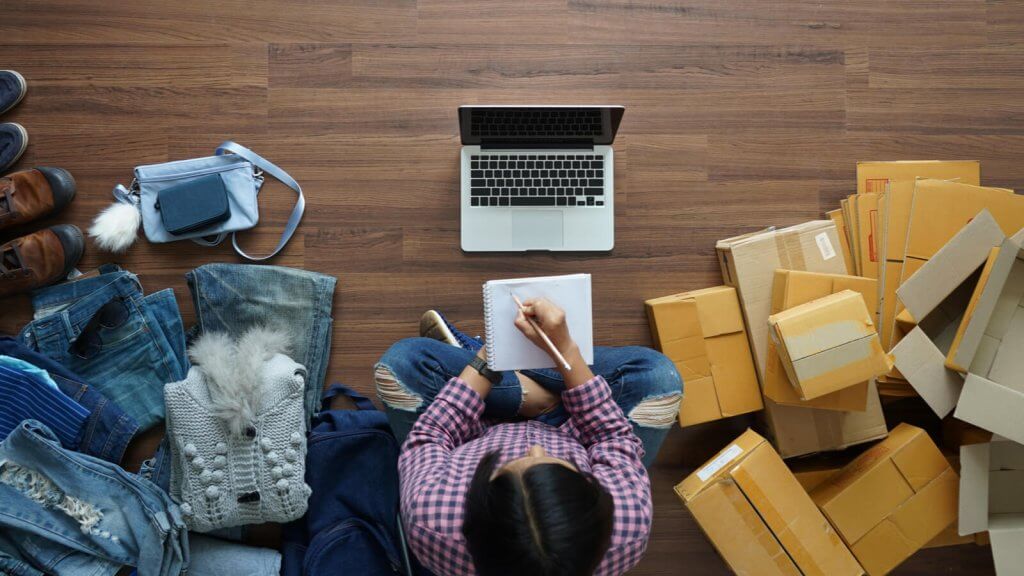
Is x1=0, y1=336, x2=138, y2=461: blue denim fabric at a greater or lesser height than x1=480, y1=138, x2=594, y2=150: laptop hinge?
lesser

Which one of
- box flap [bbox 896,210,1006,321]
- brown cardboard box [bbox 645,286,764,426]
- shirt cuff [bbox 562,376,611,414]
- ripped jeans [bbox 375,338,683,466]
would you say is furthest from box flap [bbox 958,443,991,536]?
shirt cuff [bbox 562,376,611,414]

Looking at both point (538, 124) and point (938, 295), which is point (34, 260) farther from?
point (938, 295)

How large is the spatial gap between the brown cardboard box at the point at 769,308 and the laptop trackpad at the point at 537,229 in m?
0.38

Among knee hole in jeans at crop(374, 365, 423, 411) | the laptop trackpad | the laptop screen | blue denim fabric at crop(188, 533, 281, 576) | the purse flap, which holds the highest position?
the laptop screen

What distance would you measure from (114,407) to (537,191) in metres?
1.03

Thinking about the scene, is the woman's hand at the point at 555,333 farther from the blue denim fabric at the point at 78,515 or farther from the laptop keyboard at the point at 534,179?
the blue denim fabric at the point at 78,515

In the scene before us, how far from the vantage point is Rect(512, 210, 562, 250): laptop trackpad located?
1369 mm

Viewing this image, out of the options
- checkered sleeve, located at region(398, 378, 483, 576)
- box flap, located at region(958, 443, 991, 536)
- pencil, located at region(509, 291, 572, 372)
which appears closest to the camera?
checkered sleeve, located at region(398, 378, 483, 576)

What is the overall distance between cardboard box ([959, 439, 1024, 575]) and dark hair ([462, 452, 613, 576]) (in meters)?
0.82

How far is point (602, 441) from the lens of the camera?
1.07m

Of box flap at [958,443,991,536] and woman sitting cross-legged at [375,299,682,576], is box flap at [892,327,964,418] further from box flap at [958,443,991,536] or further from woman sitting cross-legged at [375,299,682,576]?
woman sitting cross-legged at [375,299,682,576]

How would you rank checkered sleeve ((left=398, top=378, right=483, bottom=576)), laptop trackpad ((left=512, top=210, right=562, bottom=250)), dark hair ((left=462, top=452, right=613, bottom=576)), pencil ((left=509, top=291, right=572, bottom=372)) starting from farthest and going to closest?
laptop trackpad ((left=512, top=210, right=562, bottom=250)), pencil ((left=509, top=291, right=572, bottom=372)), checkered sleeve ((left=398, top=378, right=483, bottom=576)), dark hair ((left=462, top=452, right=613, bottom=576))

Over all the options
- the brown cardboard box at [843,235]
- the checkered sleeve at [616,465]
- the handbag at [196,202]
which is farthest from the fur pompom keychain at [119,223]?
the brown cardboard box at [843,235]

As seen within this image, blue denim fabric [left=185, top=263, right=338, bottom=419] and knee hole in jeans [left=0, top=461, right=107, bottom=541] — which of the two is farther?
blue denim fabric [left=185, top=263, right=338, bottom=419]
